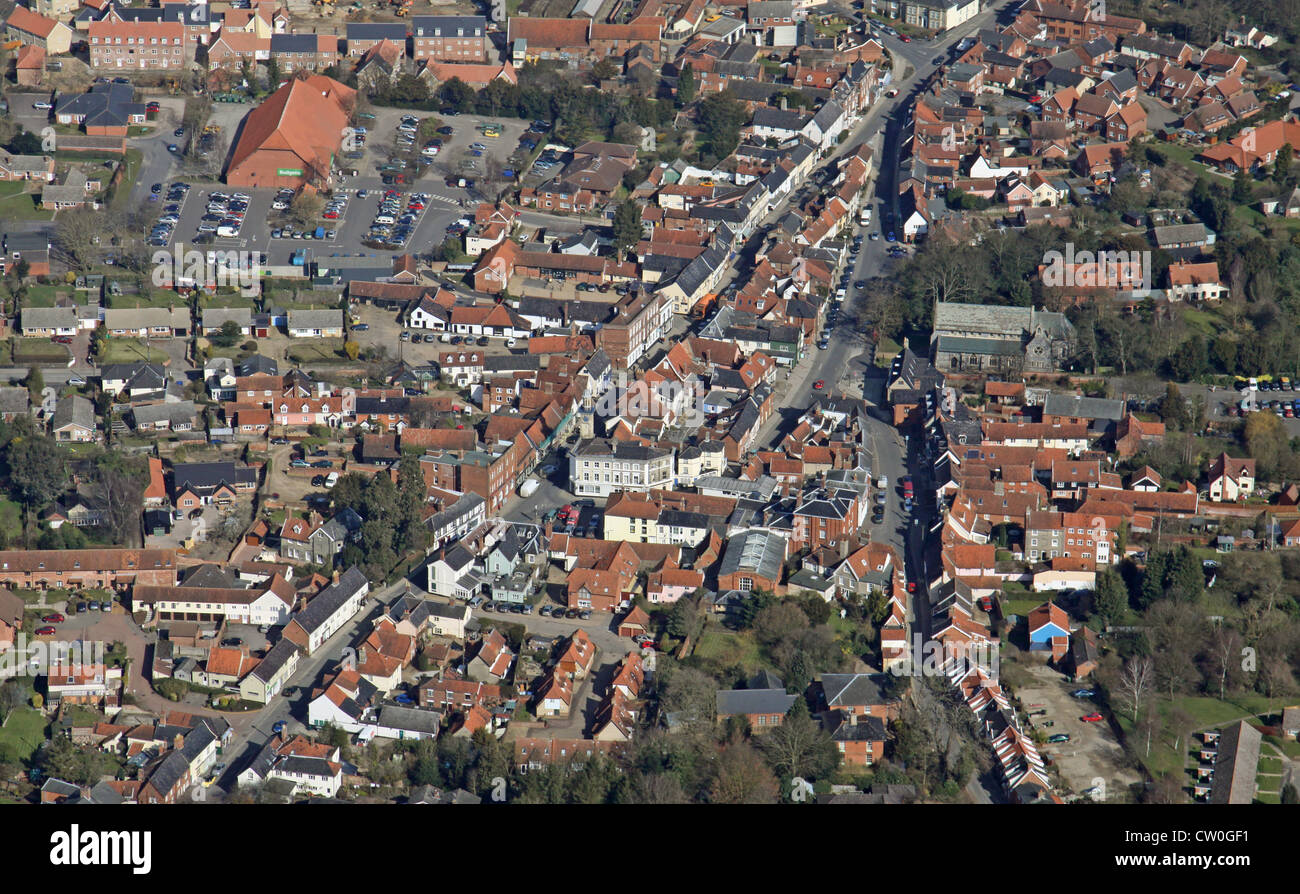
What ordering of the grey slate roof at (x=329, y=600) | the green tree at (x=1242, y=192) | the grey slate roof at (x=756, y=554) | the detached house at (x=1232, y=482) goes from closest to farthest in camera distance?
the grey slate roof at (x=329, y=600) < the grey slate roof at (x=756, y=554) < the detached house at (x=1232, y=482) < the green tree at (x=1242, y=192)

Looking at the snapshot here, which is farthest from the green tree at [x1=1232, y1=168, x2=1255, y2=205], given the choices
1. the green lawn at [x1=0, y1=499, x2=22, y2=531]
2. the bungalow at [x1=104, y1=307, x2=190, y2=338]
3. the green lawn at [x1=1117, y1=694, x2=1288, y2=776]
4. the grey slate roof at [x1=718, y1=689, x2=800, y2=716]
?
the green lawn at [x1=0, y1=499, x2=22, y2=531]

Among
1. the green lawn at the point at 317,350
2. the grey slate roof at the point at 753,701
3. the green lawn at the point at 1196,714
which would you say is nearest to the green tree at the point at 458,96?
the green lawn at the point at 317,350

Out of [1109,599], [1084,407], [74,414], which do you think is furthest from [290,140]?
[1109,599]

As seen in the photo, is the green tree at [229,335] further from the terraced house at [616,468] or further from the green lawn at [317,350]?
the terraced house at [616,468]

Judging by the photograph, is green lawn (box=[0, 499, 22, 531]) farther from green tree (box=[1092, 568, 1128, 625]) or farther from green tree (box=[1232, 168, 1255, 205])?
green tree (box=[1232, 168, 1255, 205])
